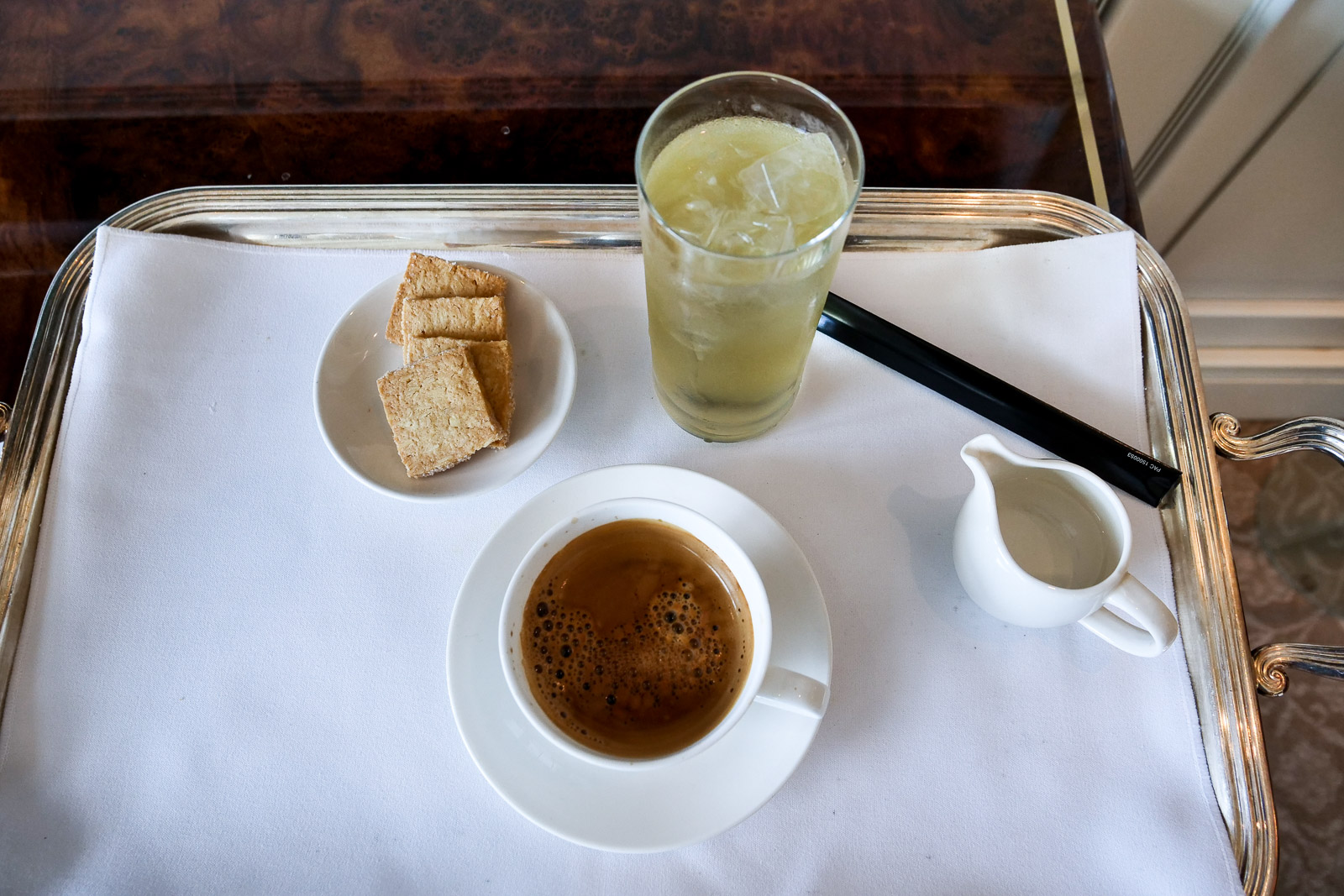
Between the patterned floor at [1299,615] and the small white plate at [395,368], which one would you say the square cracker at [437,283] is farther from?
the patterned floor at [1299,615]

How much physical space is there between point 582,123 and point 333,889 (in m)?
0.90

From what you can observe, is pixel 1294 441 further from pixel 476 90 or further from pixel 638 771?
pixel 476 90

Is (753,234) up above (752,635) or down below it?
above

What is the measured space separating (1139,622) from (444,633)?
629mm

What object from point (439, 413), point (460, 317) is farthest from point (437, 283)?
point (439, 413)

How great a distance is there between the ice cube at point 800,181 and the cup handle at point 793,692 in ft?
1.20

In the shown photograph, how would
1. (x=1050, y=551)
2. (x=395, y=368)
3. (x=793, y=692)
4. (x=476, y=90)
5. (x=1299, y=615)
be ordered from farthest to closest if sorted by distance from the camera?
1. (x=1299, y=615)
2. (x=476, y=90)
3. (x=395, y=368)
4. (x=1050, y=551)
5. (x=793, y=692)

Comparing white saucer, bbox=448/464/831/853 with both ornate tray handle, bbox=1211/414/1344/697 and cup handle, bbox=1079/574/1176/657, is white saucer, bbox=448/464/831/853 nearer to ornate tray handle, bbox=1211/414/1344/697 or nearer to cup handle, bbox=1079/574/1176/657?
cup handle, bbox=1079/574/1176/657

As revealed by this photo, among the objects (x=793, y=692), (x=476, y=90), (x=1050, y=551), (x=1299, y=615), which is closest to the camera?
(x=793, y=692)

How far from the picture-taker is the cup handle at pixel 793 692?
630 millimetres

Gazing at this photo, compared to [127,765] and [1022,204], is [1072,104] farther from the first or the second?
[127,765]

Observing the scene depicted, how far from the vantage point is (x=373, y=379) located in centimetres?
84

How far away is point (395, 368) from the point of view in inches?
33.6

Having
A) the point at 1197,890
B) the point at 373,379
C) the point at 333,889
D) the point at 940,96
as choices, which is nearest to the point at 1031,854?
the point at 1197,890
